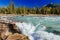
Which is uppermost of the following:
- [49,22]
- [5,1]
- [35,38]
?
[5,1]

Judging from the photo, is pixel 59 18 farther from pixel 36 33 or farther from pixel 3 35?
pixel 3 35

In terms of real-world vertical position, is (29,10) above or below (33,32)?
above

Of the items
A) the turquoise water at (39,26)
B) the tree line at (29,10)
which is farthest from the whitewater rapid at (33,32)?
the tree line at (29,10)

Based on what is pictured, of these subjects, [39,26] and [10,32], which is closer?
[39,26]

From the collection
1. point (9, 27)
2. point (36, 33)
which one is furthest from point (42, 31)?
point (9, 27)

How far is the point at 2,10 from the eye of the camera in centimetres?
593

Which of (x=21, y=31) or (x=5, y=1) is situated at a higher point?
(x=5, y=1)

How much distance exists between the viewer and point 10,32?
5.94m

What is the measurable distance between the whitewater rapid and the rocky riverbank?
0.10 meters

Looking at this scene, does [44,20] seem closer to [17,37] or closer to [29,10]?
[29,10]

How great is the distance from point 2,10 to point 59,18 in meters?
1.27

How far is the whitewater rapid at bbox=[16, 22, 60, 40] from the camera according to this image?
5.77 m

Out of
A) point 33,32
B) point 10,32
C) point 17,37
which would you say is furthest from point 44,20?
point 10,32

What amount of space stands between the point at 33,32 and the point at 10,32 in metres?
0.51
